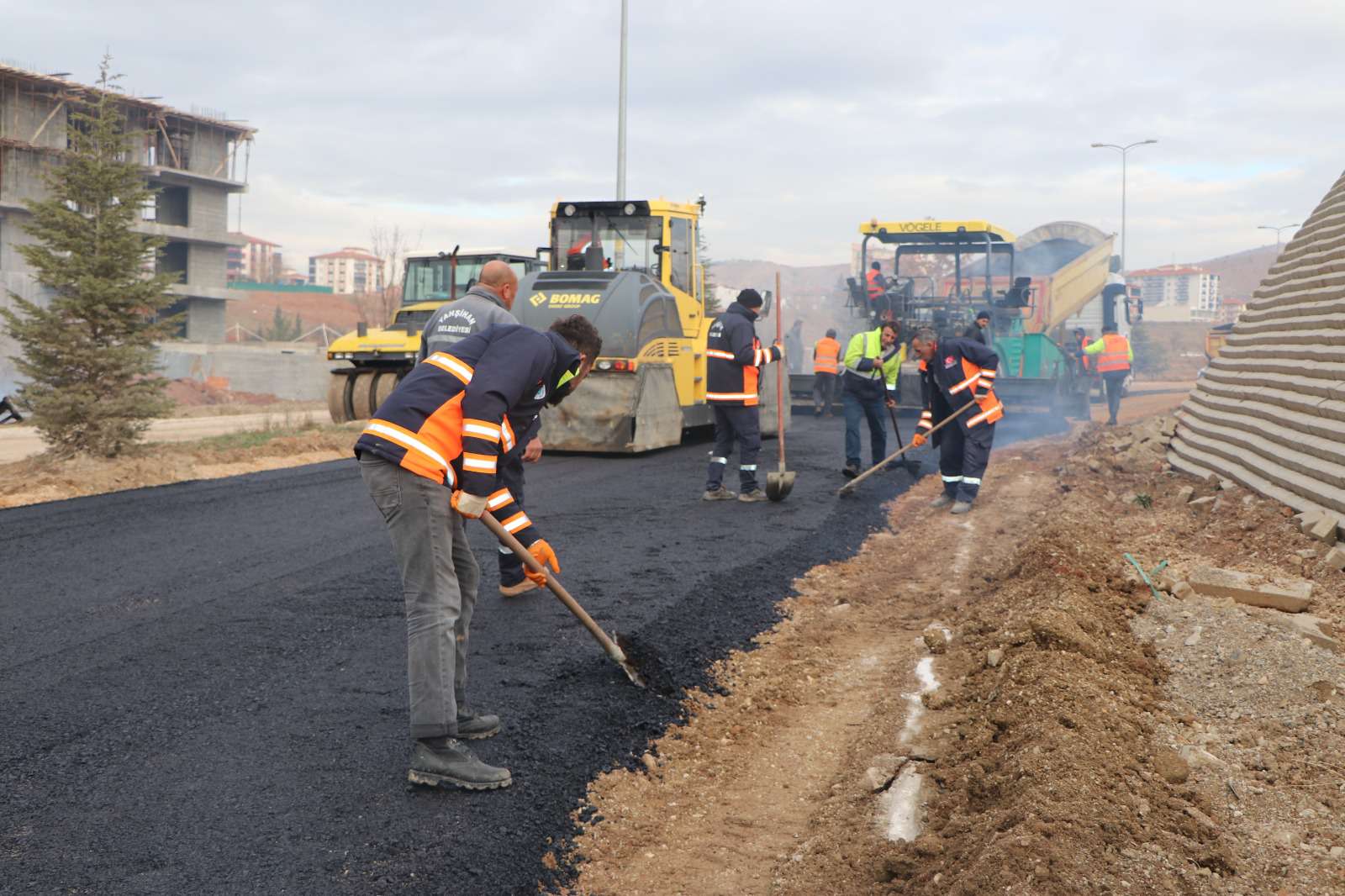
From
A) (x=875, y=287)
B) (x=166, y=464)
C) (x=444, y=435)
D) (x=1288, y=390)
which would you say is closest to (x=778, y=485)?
(x=1288, y=390)

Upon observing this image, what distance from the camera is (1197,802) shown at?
Result: 3.47 m

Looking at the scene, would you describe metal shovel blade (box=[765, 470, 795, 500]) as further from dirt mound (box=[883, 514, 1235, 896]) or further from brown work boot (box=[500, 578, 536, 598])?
dirt mound (box=[883, 514, 1235, 896])

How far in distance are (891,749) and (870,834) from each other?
772mm

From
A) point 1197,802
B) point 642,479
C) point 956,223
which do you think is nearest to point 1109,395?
point 956,223

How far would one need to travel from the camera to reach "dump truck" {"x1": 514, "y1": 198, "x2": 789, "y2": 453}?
12250 mm

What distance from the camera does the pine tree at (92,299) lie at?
10.9m

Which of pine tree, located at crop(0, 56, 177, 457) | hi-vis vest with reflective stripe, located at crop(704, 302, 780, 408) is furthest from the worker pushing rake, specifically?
pine tree, located at crop(0, 56, 177, 457)

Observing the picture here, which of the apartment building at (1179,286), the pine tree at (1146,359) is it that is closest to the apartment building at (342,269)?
the apartment building at (1179,286)

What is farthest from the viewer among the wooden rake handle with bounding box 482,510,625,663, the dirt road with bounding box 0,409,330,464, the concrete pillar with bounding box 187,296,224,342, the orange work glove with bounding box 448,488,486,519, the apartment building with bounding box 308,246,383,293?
the apartment building with bounding box 308,246,383,293

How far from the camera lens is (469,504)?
3602mm

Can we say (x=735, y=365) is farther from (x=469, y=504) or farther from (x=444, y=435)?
(x=469, y=504)

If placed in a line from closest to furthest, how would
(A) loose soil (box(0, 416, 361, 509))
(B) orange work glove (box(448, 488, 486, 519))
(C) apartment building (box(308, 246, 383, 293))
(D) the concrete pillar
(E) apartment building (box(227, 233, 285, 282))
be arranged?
1. (B) orange work glove (box(448, 488, 486, 519))
2. (A) loose soil (box(0, 416, 361, 509))
3. (D) the concrete pillar
4. (E) apartment building (box(227, 233, 285, 282))
5. (C) apartment building (box(308, 246, 383, 293))

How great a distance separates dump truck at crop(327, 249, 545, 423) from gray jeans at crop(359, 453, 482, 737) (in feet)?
40.8

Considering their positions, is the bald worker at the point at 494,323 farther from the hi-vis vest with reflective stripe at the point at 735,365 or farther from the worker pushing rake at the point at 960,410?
the worker pushing rake at the point at 960,410
